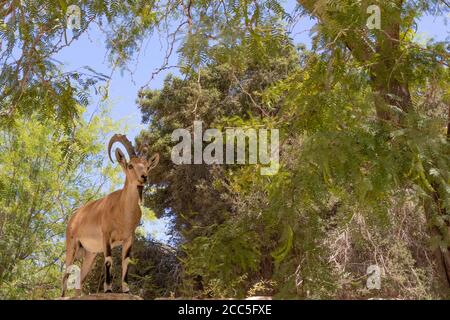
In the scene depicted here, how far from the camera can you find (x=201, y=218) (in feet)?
53.8

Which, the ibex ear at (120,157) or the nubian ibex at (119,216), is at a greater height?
the ibex ear at (120,157)

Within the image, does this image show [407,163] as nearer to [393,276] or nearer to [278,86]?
[278,86]

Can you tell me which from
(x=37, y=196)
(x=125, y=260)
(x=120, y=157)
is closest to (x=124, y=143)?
(x=120, y=157)

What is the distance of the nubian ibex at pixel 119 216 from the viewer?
17.6 feet

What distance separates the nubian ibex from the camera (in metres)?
5.38

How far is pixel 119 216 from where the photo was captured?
5516 millimetres

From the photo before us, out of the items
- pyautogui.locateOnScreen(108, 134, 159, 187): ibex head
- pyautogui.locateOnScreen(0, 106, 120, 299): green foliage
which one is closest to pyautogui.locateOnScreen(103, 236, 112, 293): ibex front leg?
pyautogui.locateOnScreen(108, 134, 159, 187): ibex head

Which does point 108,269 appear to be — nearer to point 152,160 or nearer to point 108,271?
point 108,271

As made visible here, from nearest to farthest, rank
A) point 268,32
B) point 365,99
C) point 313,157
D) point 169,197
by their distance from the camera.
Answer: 1. point 313,157
2. point 365,99
3. point 268,32
4. point 169,197

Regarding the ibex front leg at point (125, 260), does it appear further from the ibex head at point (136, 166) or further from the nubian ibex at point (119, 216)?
the ibex head at point (136, 166)

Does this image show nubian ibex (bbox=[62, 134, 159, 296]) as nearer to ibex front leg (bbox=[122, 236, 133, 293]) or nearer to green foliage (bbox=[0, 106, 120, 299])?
ibex front leg (bbox=[122, 236, 133, 293])

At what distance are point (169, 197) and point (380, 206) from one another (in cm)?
1190

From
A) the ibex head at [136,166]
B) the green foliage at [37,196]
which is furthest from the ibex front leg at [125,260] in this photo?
the green foliage at [37,196]
